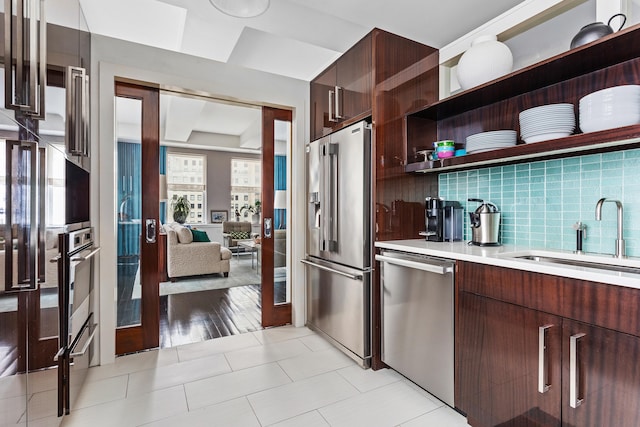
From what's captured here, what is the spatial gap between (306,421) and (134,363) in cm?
144

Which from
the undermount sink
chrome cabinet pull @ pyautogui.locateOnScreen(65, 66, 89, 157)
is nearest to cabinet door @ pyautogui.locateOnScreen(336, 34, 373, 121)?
the undermount sink

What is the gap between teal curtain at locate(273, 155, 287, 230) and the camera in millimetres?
3131

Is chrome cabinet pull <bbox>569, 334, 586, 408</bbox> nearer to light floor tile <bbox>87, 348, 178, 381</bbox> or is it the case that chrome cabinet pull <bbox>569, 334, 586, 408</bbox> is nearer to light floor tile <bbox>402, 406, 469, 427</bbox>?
light floor tile <bbox>402, 406, 469, 427</bbox>

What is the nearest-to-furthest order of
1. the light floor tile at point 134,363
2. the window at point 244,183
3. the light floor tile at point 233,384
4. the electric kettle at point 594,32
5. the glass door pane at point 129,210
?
the electric kettle at point 594,32 → the light floor tile at point 233,384 → the light floor tile at point 134,363 → the glass door pane at point 129,210 → the window at point 244,183

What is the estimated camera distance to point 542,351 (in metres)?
1.32

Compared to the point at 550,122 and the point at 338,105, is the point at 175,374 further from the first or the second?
the point at 550,122

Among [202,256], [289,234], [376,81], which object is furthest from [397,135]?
[202,256]

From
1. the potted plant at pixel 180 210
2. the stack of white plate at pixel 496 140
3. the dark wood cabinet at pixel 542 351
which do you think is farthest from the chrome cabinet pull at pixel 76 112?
the potted plant at pixel 180 210

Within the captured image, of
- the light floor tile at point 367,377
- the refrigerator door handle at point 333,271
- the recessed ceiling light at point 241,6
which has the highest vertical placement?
the recessed ceiling light at point 241,6

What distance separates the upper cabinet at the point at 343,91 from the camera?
7.79 ft

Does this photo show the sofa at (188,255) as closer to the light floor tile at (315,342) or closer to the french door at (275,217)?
the french door at (275,217)

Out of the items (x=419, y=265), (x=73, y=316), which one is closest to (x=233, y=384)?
(x=73, y=316)

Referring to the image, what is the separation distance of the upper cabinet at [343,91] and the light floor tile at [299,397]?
1865 millimetres

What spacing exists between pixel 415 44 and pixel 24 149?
243cm
